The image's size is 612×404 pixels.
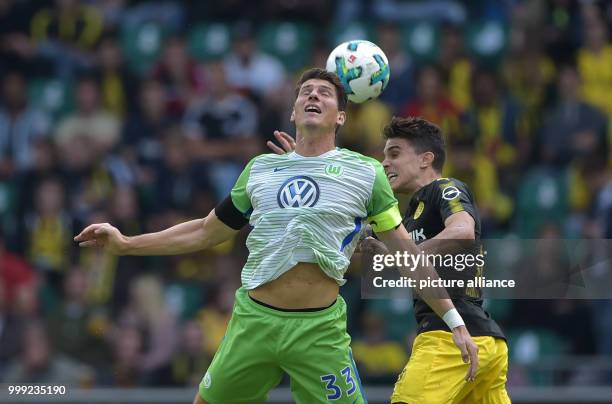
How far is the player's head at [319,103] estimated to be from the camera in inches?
277

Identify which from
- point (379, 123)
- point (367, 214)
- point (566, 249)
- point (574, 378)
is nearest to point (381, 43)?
point (379, 123)

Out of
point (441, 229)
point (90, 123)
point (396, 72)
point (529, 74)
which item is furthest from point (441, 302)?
point (90, 123)

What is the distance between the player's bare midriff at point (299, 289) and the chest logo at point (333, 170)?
0.51 metres

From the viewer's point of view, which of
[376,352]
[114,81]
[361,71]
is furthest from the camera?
[114,81]

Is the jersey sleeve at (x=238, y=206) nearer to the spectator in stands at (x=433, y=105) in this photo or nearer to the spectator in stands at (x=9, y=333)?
the spectator in stands at (x=9, y=333)

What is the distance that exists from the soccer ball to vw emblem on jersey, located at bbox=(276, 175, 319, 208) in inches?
48.2

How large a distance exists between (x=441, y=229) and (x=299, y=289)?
1.09 m

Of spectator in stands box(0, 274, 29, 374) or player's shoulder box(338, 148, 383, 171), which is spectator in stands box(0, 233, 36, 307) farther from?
player's shoulder box(338, 148, 383, 171)

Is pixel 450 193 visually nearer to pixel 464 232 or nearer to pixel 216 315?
pixel 464 232

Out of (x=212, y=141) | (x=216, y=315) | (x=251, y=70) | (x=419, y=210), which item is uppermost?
(x=251, y=70)

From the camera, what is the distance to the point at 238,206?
718 centimetres

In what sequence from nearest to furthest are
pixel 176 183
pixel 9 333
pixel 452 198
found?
pixel 452 198, pixel 9 333, pixel 176 183

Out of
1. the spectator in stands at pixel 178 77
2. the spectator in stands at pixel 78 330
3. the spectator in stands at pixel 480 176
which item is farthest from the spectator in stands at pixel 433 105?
the spectator in stands at pixel 78 330

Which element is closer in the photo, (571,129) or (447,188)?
(447,188)
